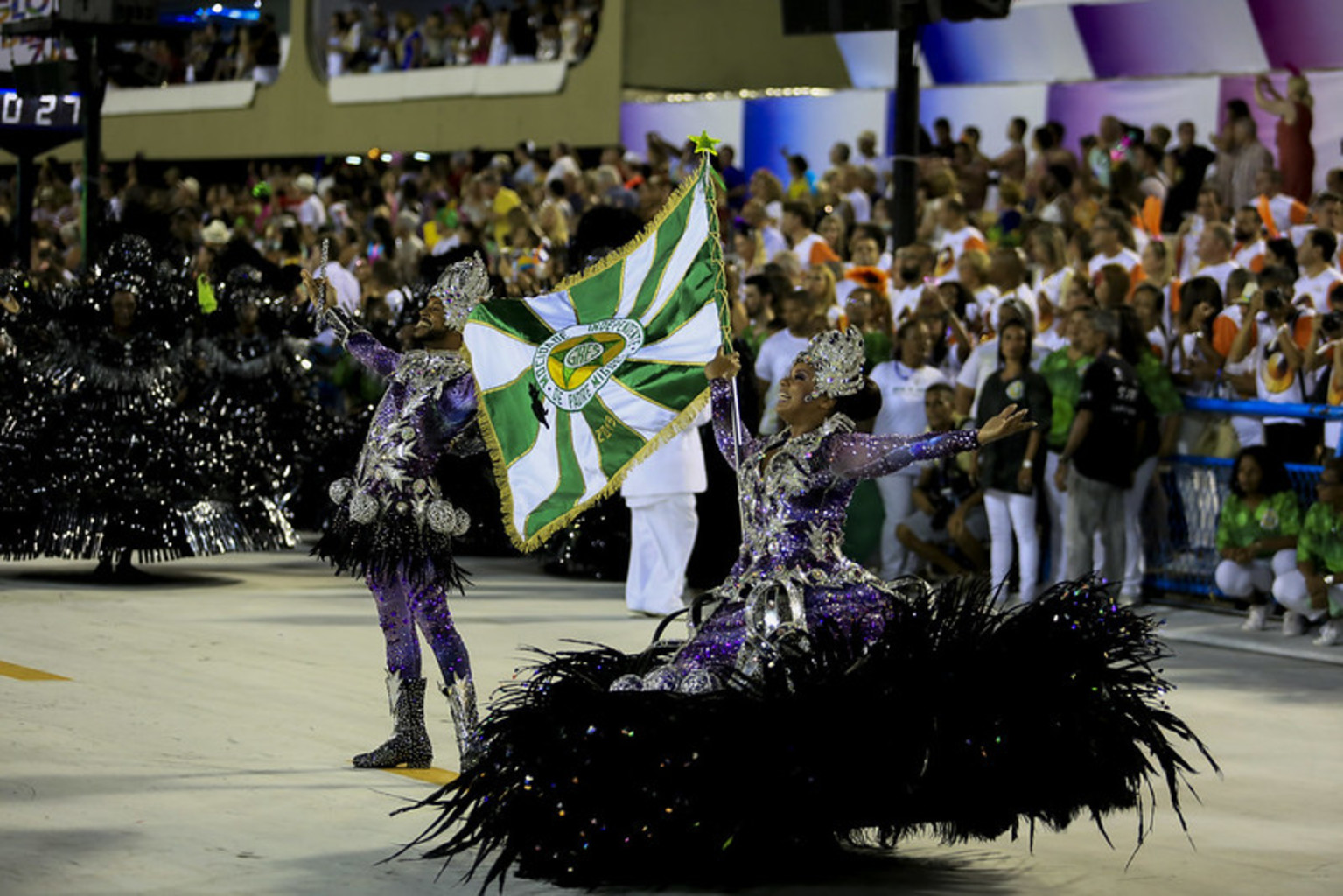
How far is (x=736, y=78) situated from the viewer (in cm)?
2697

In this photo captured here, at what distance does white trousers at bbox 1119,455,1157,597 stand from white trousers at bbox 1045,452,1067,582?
0.38 metres

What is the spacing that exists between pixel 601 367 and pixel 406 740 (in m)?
1.57

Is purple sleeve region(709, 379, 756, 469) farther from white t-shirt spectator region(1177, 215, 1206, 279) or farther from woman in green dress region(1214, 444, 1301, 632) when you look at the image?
white t-shirt spectator region(1177, 215, 1206, 279)

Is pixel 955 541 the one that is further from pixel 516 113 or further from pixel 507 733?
pixel 516 113

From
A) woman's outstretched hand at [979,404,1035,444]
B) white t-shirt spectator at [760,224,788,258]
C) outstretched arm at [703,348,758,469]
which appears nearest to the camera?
woman's outstretched hand at [979,404,1035,444]

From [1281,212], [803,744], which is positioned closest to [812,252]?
[1281,212]

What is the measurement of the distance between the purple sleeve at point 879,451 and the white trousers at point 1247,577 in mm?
5723

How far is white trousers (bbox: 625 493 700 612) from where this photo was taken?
12211 millimetres

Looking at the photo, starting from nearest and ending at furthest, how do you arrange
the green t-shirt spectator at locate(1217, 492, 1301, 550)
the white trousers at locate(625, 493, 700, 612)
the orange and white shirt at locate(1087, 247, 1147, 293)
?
the green t-shirt spectator at locate(1217, 492, 1301, 550) < the white trousers at locate(625, 493, 700, 612) < the orange and white shirt at locate(1087, 247, 1147, 293)

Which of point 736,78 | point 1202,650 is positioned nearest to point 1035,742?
point 1202,650

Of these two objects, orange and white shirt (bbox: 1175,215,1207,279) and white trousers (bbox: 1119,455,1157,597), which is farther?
orange and white shirt (bbox: 1175,215,1207,279)

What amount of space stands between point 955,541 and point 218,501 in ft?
15.0

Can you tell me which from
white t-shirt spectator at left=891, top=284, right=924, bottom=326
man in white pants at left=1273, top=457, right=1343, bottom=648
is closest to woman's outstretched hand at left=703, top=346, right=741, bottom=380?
man in white pants at left=1273, top=457, right=1343, bottom=648

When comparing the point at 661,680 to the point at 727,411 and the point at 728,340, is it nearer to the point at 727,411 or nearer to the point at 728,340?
the point at 727,411
